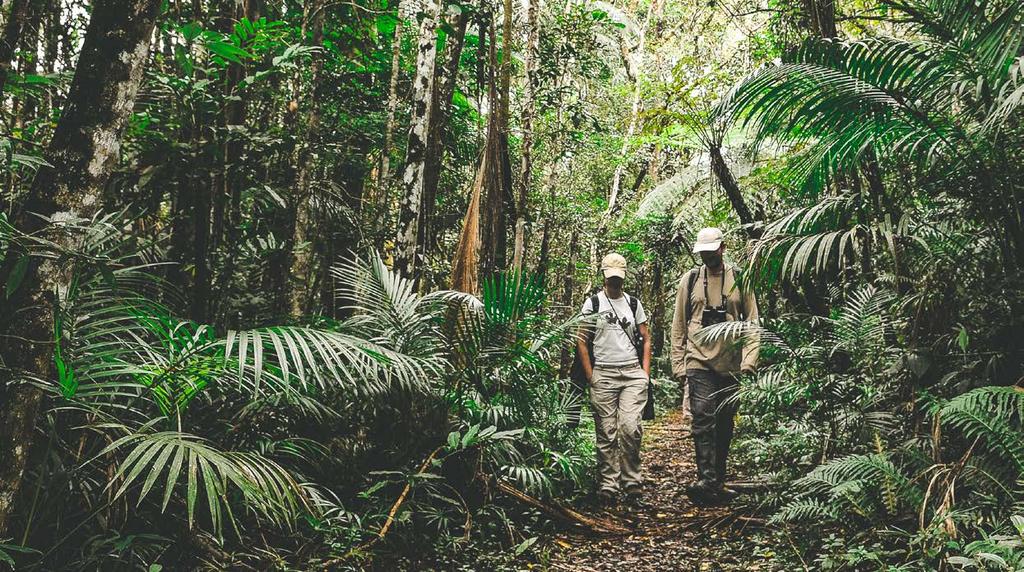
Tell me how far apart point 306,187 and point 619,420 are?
3.26 meters

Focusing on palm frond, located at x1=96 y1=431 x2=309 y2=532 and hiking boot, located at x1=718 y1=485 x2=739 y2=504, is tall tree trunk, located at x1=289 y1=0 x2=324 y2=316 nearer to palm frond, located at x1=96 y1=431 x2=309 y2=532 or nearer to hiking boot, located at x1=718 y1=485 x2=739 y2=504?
palm frond, located at x1=96 y1=431 x2=309 y2=532

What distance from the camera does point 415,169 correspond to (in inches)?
219

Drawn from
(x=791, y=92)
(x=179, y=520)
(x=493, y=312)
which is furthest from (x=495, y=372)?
(x=791, y=92)

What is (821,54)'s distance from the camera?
445 centimetres

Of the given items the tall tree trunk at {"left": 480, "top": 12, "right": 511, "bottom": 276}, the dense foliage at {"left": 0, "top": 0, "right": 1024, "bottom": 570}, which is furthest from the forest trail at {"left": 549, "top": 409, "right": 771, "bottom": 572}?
the tall tree trunk at {"left": 480, "top": 12, "right": 511, "bottom": 276}

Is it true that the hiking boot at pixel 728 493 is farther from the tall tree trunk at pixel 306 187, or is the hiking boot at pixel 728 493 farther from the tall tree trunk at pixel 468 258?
the tall tree trunk at pixel 306 187

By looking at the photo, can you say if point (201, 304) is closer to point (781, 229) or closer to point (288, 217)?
point (288, 217)

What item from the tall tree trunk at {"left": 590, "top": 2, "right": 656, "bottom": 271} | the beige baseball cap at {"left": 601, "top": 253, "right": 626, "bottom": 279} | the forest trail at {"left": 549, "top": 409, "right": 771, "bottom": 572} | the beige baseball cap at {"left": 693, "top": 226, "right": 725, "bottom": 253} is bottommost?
the forest trail at {"left": 549, "top": 409, "right": 771, "bottom": 572}

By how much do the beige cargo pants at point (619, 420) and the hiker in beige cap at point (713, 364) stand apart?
17.0 inches

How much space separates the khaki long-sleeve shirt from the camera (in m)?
5.33

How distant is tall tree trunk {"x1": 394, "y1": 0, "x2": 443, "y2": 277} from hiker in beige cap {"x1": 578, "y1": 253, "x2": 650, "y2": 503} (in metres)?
1.52

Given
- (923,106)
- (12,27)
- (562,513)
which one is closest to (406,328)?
(562,513)

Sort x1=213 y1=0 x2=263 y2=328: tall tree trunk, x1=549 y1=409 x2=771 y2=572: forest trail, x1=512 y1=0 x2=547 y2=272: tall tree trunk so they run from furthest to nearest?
1. x1=512 y1=0 x2=547 y2=272: tall tree trunk
2. x1=213 y1=0 x2=263 y2=328: tall tree trunk
3. x1=549 y1=409 x2=771 y2=572: forest trail

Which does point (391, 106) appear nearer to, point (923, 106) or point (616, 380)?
point (616, 380)
